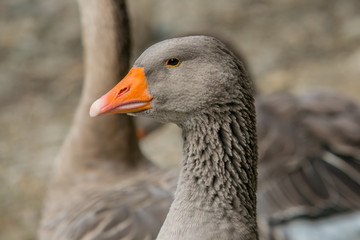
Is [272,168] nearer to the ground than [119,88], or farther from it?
nearer to the ground

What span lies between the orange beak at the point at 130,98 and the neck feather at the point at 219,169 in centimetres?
19

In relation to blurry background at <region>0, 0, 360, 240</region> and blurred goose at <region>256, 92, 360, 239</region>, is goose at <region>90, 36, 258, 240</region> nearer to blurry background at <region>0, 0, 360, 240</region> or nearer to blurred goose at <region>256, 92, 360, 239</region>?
blurred goose at <region>256, 92, 360, 239</region>

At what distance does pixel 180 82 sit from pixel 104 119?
1.52 meters

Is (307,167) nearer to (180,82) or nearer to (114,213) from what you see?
(114,213)

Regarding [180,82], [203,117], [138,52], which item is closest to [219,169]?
[203,117]

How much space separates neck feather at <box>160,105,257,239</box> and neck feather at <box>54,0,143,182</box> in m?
1.44

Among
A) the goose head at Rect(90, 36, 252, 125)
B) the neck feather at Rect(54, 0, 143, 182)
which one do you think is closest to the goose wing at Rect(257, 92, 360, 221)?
the neck feather at Rect(54, 0, 143, 182)

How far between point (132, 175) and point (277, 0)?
19.8ft

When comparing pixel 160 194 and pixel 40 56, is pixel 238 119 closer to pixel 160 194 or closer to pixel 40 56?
pixel 160 194

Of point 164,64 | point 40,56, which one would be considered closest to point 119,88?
point 164,64

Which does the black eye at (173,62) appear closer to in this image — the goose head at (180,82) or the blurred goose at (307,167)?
the goose head at (180,82)

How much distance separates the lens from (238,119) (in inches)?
93.4

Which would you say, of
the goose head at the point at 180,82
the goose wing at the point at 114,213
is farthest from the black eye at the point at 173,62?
the goose wing at the point at 114,213

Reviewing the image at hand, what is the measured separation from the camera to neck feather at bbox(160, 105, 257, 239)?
2369 millimetres
